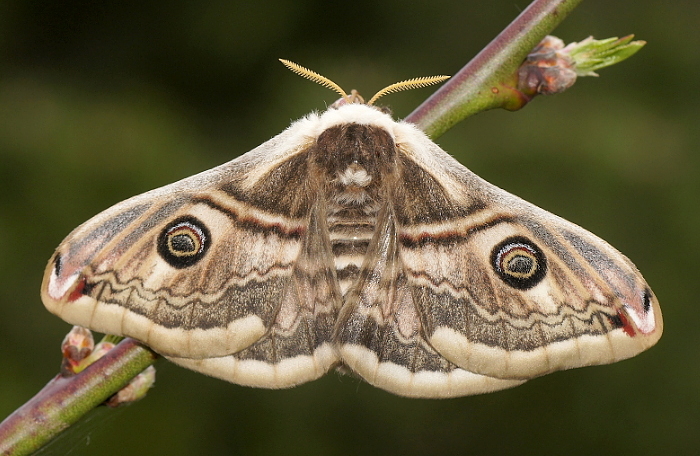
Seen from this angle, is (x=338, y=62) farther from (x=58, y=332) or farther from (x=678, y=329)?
(x=678, y=329)

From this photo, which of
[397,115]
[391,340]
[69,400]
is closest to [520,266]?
[391,340]

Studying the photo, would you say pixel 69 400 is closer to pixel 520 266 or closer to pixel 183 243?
pixel 183 243

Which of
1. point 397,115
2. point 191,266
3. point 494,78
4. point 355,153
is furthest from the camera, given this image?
point 397,115

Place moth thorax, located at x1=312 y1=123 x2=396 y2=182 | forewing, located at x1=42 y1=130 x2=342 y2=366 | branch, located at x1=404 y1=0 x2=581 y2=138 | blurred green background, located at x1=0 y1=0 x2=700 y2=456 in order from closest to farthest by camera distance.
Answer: forewing, located at x1=42 y1=130 x2=342 y2=366
moth thorax, located at x1=312 y1=123 x2=396 y2=182
branch, located at x1=404 y1=0 x2=581 y2=138
blurred green background, located at x1=0 y1=0 x2=700 y2=456

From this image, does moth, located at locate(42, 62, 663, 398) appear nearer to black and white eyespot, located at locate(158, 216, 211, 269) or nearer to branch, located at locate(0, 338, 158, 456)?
black and white eyespot, located at locate(158, 216, 211, 269)

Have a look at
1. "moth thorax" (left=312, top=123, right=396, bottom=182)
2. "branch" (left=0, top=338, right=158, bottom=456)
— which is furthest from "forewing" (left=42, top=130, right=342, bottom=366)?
"branch" (left=0, top=338, right=158, bottom=456)

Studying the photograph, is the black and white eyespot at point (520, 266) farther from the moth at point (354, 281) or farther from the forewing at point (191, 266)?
the forewing at point (191, 266)
